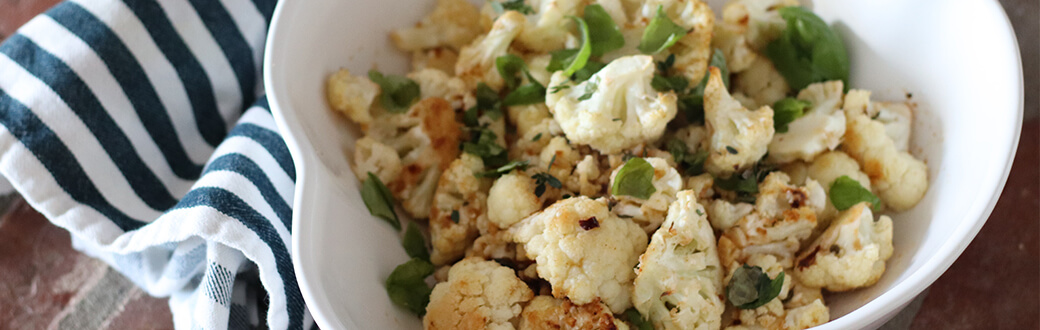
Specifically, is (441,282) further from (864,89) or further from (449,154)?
(864,89)

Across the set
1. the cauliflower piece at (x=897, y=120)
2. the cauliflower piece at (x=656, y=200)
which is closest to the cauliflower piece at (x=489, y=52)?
the cauliflower piece at (x=656, y=200)

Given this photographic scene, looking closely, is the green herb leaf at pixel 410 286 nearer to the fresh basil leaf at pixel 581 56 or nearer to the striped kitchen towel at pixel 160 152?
the striped kitchen towel at pixel 160 152

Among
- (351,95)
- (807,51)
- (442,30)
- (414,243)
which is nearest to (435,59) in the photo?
(442,30)

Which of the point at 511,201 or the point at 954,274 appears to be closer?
the point at 511,201

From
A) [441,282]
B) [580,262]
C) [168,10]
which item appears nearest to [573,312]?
[580,262]

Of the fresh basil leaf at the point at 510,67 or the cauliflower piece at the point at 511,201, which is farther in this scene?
the fresh basil leaf at the point at 510,67

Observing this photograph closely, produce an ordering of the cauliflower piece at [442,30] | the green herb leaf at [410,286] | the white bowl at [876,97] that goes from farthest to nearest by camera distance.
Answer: the cauliflower piece at [442,30] < the green herb leaf at [410,286] < the white bowl at [876,97]

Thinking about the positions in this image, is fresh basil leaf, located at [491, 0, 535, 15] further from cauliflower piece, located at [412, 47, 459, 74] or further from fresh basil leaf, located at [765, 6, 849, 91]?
fresh basil leaf, located at [765, 6, 849, 91]

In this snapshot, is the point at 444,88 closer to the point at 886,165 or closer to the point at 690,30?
the point at 690,30
